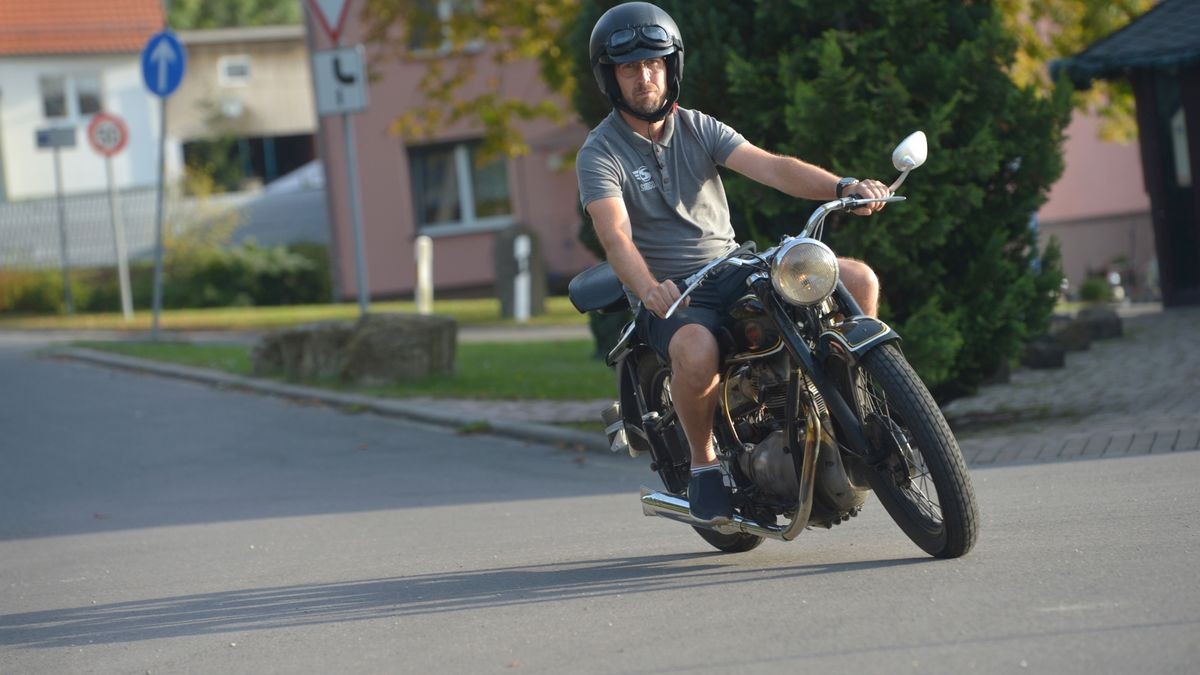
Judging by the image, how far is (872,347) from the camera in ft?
17.2

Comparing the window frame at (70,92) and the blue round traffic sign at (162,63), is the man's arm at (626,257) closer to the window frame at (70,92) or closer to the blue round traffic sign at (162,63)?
the blue round traffic sign at (162,63)

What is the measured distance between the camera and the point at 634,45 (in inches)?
232

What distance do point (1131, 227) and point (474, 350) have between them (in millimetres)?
13828

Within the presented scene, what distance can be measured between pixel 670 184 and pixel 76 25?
144 ft

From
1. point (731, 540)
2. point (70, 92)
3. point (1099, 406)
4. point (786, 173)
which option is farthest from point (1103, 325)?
point (70, 92)

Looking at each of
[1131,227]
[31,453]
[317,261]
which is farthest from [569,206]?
[31,453]

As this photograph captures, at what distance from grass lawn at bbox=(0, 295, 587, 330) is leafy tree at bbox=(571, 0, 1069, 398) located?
12868mm

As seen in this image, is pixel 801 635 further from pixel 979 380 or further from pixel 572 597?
pixel 979 380

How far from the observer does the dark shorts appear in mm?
5695

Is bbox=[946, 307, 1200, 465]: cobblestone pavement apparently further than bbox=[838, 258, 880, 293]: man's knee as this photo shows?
Yes

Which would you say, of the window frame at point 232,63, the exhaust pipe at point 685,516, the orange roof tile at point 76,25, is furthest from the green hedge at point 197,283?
the exhaust pipe at point 685,516

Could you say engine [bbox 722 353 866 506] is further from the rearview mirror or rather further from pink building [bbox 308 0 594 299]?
pink building [bbox 308 0 594 299]

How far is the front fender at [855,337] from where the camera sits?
5.24 meters

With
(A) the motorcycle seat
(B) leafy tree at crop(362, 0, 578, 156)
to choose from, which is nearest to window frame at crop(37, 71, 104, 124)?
(B) leafy tree at crop(362, 0, 578, 156)
